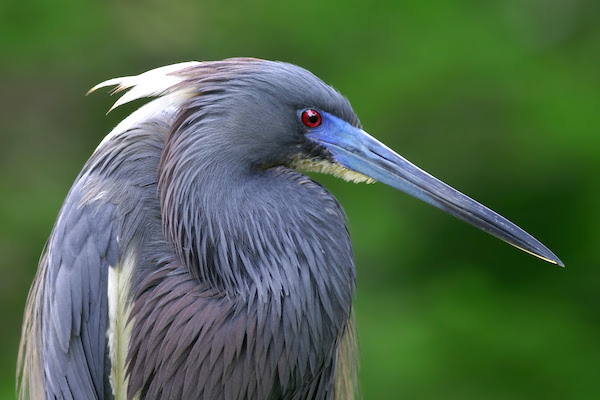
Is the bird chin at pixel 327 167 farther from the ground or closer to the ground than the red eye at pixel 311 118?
closer to the ground

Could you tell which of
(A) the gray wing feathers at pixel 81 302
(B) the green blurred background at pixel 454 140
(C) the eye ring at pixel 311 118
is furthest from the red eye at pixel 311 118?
(B) the green blurred background at pixel 454 140

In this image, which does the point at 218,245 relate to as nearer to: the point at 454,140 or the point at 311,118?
the point at 311,118

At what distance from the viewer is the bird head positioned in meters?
2.21

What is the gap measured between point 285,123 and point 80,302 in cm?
80

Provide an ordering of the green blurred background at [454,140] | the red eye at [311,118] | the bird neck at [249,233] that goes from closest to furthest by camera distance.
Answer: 1. the bird neck at [249,233]
2. the red eye at [311,118]
3. the green blurred background at [454,140]

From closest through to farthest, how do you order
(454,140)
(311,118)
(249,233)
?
1. (249,233)
2. (311,118)
3. (454,140)

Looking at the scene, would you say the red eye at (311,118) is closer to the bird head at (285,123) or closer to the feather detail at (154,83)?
the bird head at (285,123)

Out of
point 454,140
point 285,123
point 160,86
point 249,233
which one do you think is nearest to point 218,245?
point 249,233

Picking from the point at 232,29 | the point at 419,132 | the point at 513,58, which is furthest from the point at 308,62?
the point at 513,58

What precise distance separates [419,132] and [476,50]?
0.59m

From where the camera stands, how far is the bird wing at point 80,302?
7.48ft

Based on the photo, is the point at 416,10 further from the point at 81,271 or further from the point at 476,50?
the point at 81,271

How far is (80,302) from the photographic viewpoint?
2281 mm

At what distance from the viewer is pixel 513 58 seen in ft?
15.0
